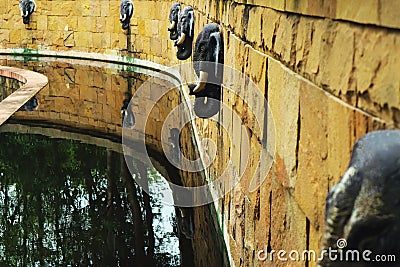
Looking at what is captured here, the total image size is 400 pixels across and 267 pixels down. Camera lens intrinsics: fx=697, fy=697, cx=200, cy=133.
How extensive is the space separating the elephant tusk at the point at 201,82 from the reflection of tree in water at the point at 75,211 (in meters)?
0.97

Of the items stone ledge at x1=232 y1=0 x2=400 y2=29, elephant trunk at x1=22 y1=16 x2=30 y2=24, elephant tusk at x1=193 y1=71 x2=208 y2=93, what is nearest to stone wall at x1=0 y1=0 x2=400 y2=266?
stone ledge at x1=232 y1=0 x2=400 y2=29

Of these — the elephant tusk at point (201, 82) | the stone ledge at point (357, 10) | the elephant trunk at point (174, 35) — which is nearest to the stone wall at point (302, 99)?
the stone ledge at point (357, 10)

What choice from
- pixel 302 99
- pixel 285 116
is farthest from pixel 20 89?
pixel 302 99

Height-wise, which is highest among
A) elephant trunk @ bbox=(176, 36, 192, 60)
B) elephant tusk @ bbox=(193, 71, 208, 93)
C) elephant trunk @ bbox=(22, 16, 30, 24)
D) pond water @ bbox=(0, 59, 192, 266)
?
elephant tusk @ bbox=(193, 71, 208, 93)

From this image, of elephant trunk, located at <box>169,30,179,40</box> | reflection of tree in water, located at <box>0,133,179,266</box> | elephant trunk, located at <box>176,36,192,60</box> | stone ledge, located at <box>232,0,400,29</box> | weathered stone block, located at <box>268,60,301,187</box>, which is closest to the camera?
stone ledge, located at <box>232,0,400,29</box>

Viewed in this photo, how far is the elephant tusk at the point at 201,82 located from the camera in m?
4.82

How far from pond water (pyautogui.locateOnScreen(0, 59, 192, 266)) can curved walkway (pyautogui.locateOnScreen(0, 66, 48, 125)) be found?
17 centimetres

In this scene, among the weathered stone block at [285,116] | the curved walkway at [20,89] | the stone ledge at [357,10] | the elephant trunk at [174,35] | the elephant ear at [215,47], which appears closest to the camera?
the stone ledge at [357,10]

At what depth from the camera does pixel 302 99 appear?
2.18m

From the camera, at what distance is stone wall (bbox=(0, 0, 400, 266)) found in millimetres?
1547

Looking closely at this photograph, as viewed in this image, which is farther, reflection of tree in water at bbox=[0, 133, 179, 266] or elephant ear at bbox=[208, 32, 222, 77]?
elephant ear at bbox=[208, 32, 222, 77]

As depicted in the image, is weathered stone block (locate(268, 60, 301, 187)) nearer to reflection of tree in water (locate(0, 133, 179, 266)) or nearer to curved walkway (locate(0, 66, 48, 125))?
reflection of tree in water (locate(0, 133, 179, 266))

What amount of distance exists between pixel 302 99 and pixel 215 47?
2.71 m

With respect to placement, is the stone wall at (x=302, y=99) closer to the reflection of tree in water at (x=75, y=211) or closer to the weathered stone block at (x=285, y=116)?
the weathered stone block at (x=285, y=116)
